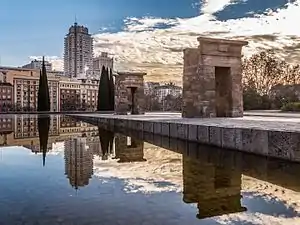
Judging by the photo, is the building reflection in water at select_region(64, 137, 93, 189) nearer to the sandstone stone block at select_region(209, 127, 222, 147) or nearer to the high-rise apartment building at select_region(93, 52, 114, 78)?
the sandstone stone block at select_region(209, 127, 222, 147)

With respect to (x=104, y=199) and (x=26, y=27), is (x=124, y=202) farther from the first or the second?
(x=26, y=27)

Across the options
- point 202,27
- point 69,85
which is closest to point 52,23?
point 202,27

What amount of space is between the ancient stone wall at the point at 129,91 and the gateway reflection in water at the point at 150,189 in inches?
559

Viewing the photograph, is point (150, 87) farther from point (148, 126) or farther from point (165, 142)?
point (165, 142)

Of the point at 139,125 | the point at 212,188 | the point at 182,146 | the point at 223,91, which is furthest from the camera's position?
the point at 223,91

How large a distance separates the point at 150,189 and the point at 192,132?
4474mm

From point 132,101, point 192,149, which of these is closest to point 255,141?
point 192,149

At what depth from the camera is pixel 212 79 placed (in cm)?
1222

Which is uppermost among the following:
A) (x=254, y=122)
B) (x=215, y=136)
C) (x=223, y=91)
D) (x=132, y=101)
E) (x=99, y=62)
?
(x=99, y=62)

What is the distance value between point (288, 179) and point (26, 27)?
88.2 ft

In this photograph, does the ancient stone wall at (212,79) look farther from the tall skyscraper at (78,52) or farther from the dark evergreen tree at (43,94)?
the tall skyscraper at (78,52)

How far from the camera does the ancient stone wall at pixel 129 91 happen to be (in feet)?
68.2

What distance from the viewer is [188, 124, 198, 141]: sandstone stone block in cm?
820

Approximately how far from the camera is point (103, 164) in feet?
19.1
